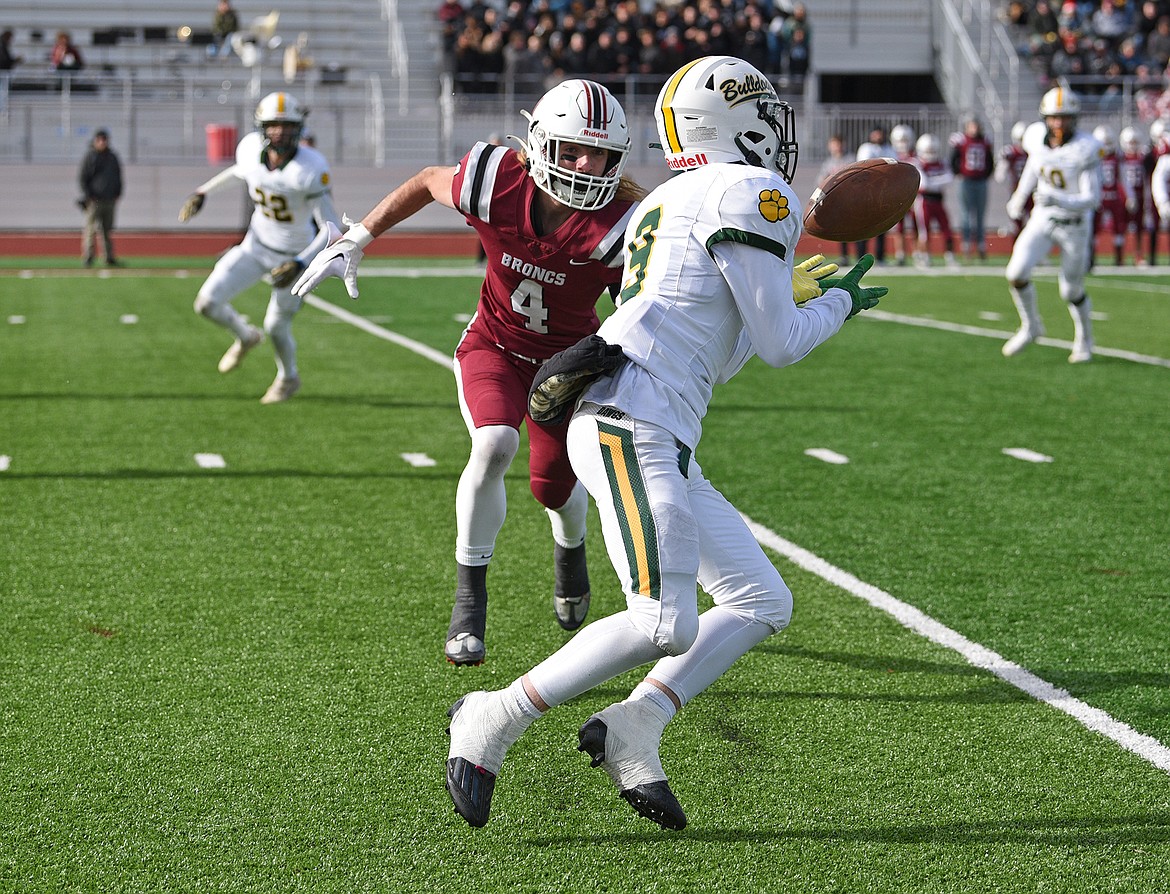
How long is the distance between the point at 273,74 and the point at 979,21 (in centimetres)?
1309

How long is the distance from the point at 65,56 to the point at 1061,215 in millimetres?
18524

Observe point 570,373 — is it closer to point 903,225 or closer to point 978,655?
point 978,655

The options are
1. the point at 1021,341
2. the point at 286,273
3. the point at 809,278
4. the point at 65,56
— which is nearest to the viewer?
the point at 809,278

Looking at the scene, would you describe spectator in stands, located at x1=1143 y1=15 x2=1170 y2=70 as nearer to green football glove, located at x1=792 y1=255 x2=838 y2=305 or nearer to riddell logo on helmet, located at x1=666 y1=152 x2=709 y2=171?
green football glove, located at x1=792 y1=255 x2=838 y2=305

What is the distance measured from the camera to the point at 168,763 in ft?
→ 11.0

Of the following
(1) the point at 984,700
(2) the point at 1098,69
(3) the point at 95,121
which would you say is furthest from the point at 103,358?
(2) the point at 1098,69

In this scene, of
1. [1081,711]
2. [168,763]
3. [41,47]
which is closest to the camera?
[168,763]

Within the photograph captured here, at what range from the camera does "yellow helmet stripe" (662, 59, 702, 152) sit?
3.22 meters

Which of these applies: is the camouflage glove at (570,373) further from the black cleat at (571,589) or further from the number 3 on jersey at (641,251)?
the black cleat at (571,589)

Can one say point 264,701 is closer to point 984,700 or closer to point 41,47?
point 984,700

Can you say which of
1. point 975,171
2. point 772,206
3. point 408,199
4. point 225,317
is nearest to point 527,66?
point 975,171

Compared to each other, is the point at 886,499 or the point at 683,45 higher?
the point at 683,45

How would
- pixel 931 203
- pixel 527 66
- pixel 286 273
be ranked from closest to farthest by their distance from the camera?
pixel 286 273 < pixel 931 203 < pixel 527 66

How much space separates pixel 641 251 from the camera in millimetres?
3186
